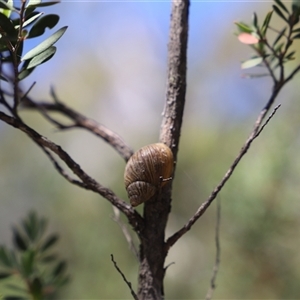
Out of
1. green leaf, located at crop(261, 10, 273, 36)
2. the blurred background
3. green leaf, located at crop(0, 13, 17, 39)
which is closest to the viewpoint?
green leaf, located at crop(0, 13, 17, 39)

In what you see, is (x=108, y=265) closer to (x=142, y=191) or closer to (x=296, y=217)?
(x=296, y=217)

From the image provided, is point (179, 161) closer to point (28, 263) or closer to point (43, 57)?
point (28, 263)

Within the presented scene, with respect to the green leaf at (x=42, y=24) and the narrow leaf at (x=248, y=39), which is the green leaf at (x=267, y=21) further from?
the green leaf at (x=42, y=24)

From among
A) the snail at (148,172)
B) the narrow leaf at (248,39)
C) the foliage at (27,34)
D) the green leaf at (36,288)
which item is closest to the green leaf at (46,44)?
the foliage at (27,34)

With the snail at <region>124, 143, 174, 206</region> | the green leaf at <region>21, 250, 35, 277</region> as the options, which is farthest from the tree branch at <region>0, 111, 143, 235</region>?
the green leaf at <region>21, 250, 35, 277</region>

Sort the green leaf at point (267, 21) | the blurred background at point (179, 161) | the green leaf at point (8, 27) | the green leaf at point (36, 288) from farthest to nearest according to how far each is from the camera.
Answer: the blurred background at point (179, 161)
the green leaf at point (36, 288)
the green leaf at point (267, 21)
the green leaf at point (8, 27)

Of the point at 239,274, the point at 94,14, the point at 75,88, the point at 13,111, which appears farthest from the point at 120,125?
the point at 13,111

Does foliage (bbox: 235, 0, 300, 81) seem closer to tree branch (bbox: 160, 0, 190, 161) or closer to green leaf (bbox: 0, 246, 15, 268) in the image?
tree branch (bbox: 160, 0, 190, 161)
